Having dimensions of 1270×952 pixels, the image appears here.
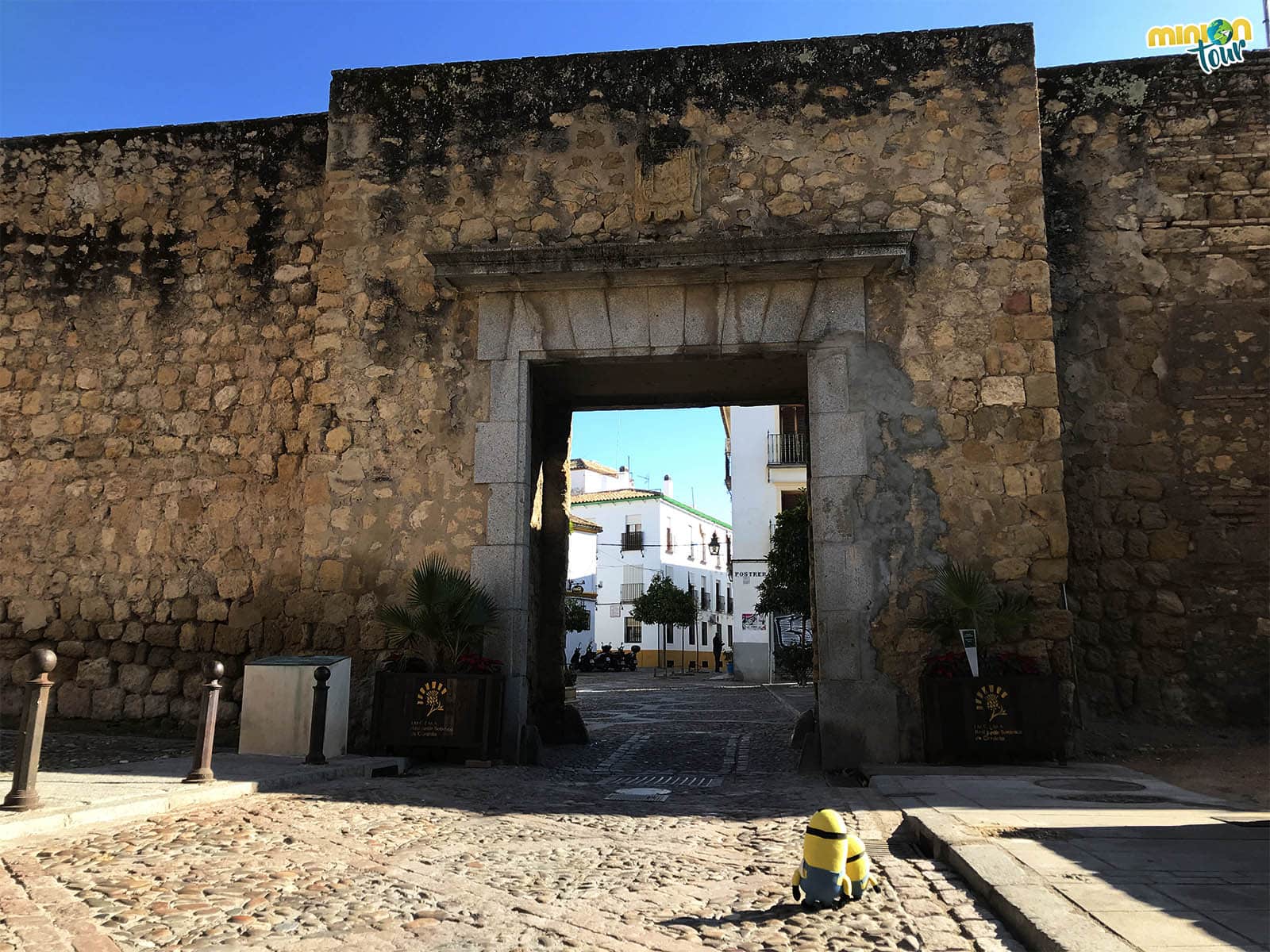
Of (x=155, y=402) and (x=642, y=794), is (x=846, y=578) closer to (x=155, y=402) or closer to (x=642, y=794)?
(x=642, y=794)

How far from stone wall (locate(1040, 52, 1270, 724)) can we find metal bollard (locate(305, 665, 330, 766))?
5.09 m

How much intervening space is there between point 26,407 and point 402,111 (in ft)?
12.9

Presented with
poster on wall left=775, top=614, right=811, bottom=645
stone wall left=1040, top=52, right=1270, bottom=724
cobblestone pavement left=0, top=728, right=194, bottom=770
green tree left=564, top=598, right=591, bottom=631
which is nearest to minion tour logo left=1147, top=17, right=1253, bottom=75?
stone wall left=1040, top=52, right=1270, bottom=724

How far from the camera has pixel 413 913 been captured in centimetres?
278

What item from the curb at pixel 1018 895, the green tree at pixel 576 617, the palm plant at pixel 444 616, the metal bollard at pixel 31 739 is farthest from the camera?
the green tree at pixel 576 617

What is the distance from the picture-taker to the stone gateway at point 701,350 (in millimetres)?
6527

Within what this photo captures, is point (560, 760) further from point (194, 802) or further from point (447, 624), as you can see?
point (194, 802)

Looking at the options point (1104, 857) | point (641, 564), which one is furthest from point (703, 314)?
point (641, 564)

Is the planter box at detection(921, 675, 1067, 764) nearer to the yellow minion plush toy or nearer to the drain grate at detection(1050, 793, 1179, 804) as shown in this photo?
the drain grate at detection(1050, 793, 1179, 804)

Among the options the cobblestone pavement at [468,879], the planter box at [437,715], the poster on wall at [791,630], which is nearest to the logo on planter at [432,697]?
the planter box at [437,715]

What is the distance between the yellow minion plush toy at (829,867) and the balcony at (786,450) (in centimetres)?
2436

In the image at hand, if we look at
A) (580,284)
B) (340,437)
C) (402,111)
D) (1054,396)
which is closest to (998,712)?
(1054,396)

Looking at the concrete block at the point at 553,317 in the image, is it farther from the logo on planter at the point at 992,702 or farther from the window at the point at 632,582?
the window at the point at 632,582

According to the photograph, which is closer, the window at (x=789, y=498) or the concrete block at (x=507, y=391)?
the concrete block at (x=507, y=391)
